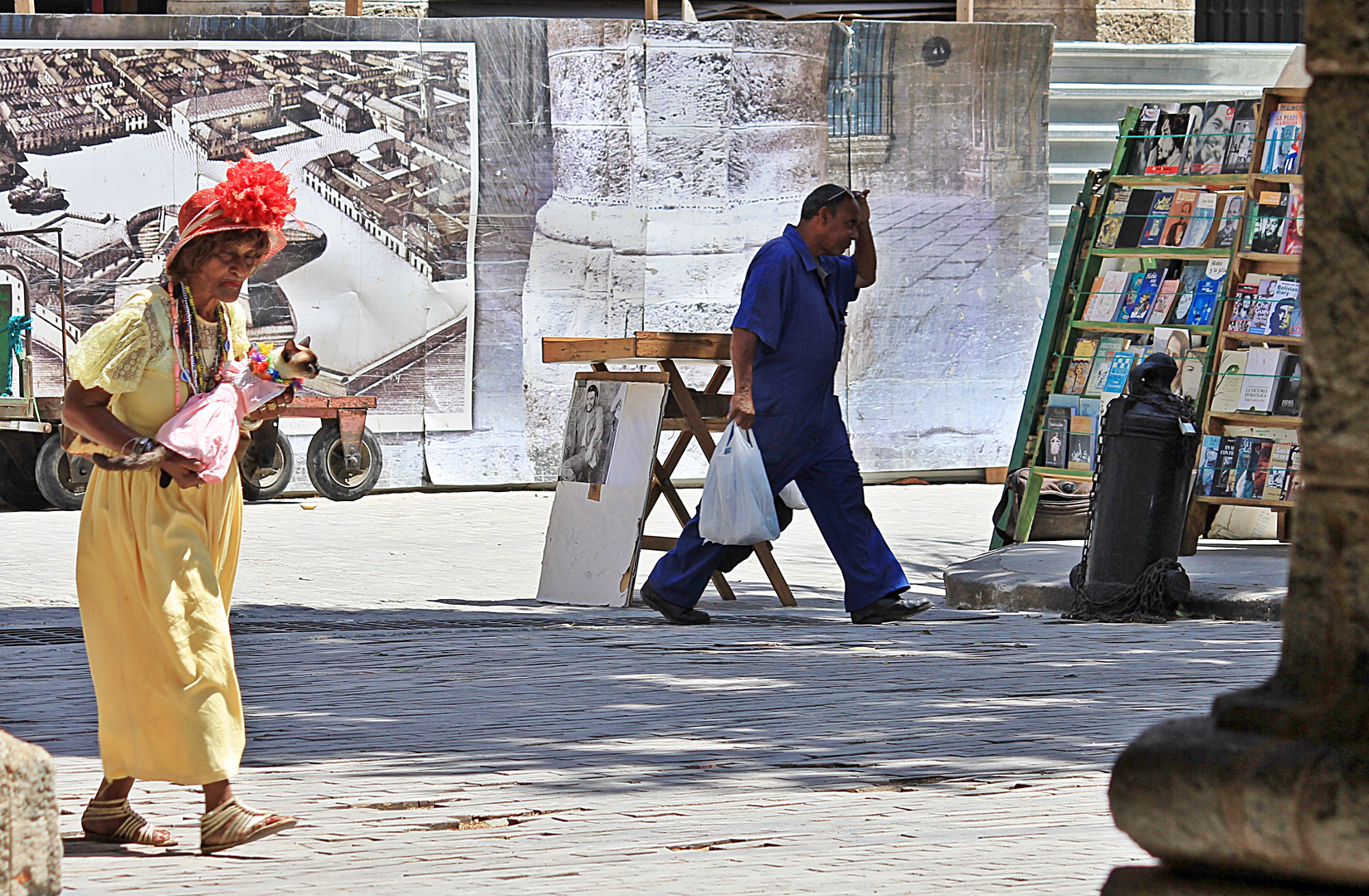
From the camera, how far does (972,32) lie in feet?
50.8

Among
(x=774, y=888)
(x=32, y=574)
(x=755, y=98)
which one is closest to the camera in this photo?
(x=774, y=888)

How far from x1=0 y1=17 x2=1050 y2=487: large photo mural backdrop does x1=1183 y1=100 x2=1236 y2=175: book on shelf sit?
15.9 feet

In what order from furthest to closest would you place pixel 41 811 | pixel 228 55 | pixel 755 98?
pixel 755 98, pixel 228 55, pixel 41 811

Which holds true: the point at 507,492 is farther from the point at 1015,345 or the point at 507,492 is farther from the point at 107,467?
the point at 107,467

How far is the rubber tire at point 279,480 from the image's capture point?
1397cm

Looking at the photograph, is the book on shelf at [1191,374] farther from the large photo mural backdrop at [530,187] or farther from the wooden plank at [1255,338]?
the large photo mural backdrop at [530,187]

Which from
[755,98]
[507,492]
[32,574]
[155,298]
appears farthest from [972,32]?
[155,298]

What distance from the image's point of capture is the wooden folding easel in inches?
370

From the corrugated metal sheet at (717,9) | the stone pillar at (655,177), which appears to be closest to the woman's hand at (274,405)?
the stone pillar at (655,177)

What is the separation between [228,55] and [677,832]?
10688 mm

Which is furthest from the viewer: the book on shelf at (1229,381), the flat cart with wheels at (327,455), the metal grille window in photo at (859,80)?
the metal grille window in photo at (859,80)

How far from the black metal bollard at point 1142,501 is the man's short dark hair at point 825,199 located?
5.13 feet

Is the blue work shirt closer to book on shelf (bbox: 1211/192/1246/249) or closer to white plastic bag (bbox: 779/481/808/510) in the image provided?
white plastic bag (bbox: 779/481/808/510)

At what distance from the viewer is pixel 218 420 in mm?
4680
